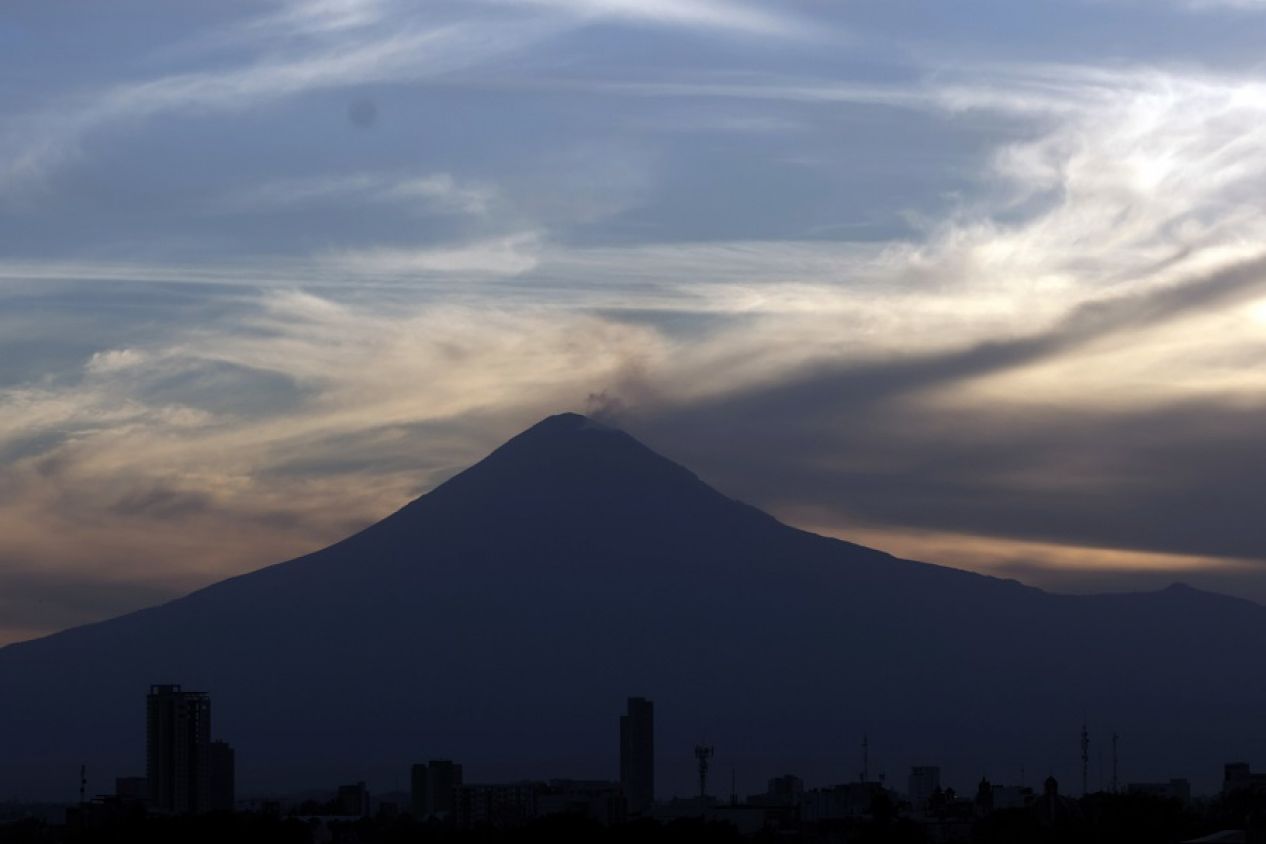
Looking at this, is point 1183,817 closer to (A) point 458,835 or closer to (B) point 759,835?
(B) point 759,835

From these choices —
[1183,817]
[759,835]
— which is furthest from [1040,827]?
[759,835]

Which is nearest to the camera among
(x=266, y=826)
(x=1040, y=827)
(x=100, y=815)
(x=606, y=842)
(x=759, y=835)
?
(x=606, y=842)

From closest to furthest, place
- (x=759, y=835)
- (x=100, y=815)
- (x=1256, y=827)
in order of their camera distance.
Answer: (x=1256, y=827), (x=759, y=835), (x=100, y=815)

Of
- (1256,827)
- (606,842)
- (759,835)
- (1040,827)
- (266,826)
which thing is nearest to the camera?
(1256,827)

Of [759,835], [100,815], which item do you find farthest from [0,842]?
[759,835]

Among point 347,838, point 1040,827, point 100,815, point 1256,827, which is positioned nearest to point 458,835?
point 347,838

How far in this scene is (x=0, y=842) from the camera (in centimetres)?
16338

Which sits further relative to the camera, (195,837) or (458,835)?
(458,835)

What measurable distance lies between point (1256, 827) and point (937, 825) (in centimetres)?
12864

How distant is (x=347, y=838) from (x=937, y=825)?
54117mm

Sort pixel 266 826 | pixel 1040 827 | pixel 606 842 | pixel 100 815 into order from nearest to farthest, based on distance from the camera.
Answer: pixel 606 842 → pixel 266 826 → pixel 1040 827 → pixel 100 815

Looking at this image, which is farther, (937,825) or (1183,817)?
(937,825)

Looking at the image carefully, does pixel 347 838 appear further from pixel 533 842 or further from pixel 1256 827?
pixel 1256 827

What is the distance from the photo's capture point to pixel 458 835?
14025 centimetres
